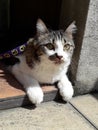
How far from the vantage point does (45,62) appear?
8.34 feet

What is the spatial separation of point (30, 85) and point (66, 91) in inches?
13.4

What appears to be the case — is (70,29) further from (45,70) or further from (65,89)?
(65,89)

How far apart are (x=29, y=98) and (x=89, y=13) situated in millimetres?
877

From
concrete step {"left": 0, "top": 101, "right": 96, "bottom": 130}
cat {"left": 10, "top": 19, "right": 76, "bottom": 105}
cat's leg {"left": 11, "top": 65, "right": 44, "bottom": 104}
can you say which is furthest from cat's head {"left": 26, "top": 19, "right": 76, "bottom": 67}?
concrete step {"left": 0, "top": 101, "right": 96, "bottom": 130}

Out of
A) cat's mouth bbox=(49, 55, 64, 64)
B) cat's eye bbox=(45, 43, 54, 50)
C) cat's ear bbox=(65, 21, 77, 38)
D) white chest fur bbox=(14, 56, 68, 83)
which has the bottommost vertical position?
white chest fur bbox=(14, 56, 68, 83)

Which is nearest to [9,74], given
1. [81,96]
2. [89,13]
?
[81,96]

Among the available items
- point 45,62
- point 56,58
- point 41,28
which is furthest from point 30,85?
point 41,28

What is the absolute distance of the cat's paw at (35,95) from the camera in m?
2.55

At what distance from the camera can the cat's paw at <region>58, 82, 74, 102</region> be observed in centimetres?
275

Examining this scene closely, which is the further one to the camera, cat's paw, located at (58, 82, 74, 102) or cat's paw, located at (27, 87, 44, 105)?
cat's paw, located at (58, 82, 74, 102)

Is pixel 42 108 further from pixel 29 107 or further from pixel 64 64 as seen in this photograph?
pixel 64 64

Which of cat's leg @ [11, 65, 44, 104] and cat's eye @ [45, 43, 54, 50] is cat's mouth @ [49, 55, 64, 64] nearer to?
cat's eye @ [45, 43, 54, 50]

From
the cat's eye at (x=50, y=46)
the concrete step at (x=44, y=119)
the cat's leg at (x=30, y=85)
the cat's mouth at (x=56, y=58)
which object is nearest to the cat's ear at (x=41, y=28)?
the cat's eye at (x=50, y=46)

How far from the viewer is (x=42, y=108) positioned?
2664mm
